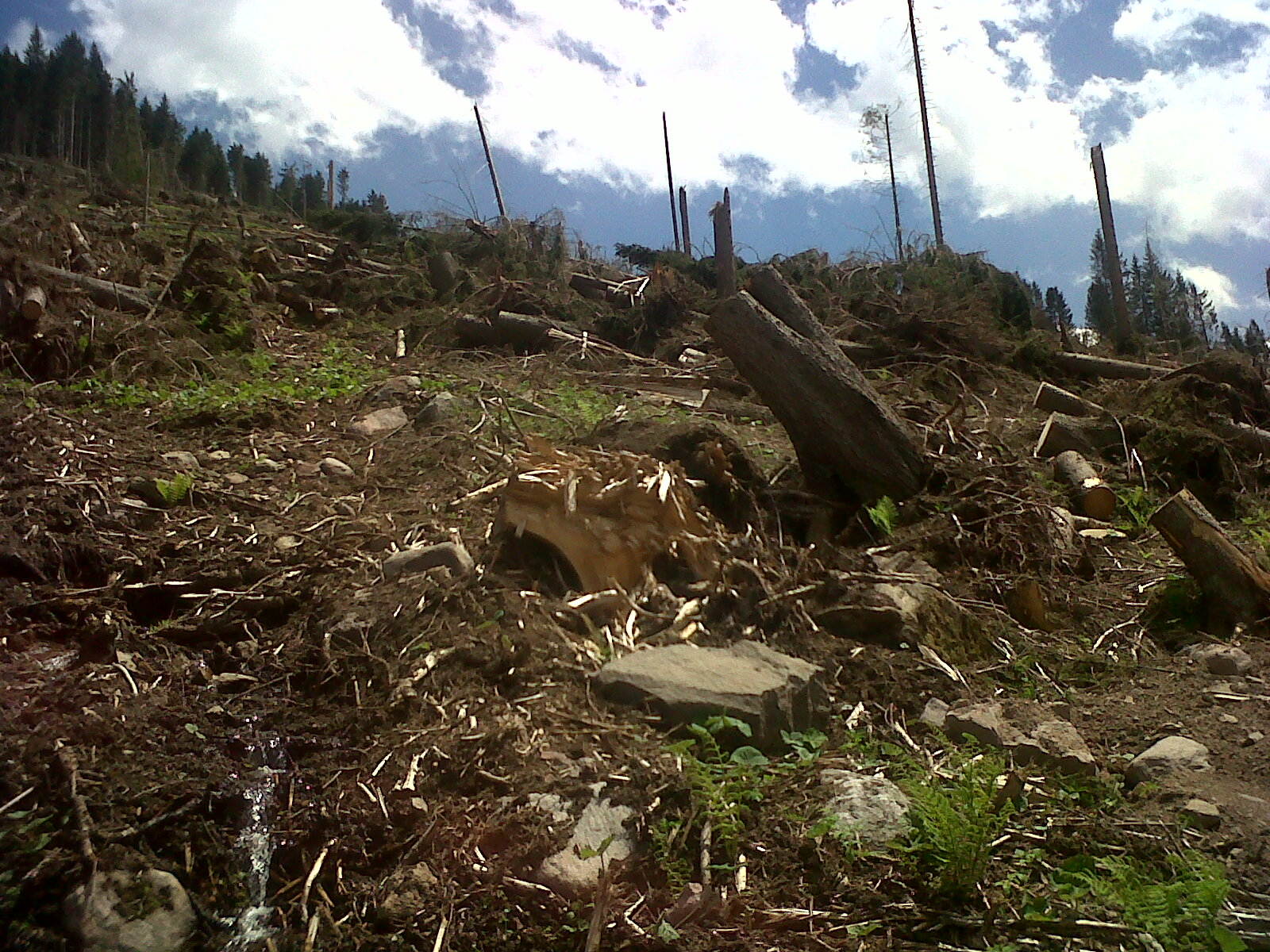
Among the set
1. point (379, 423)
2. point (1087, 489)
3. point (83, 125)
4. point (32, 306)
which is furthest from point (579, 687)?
point (83, 125)

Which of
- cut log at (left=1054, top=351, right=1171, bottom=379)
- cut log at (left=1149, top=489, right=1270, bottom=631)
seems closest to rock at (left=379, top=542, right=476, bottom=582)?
cut log at (left=1149, top=489, right=1270, bottom=631)

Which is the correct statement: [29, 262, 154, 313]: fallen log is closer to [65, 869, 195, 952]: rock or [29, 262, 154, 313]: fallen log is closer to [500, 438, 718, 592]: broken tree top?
[500, 438, 718, 592]: broken tree top

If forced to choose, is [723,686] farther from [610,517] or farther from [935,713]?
[610,517]

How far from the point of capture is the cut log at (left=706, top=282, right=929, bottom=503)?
5230 millimetres

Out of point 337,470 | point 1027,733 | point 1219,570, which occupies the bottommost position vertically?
point 1027,733

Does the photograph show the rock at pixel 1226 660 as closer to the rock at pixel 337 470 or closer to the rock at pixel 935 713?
the rock at pixel 935 713

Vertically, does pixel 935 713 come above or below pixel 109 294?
below

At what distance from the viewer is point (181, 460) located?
516 cm

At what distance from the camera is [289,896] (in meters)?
2.45

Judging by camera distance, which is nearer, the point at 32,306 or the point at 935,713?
the point at 935,713

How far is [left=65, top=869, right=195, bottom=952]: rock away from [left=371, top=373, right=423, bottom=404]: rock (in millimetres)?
4787

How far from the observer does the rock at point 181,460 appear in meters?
5.08

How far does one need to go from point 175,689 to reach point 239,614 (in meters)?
0.53

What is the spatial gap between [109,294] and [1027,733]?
8244mm
